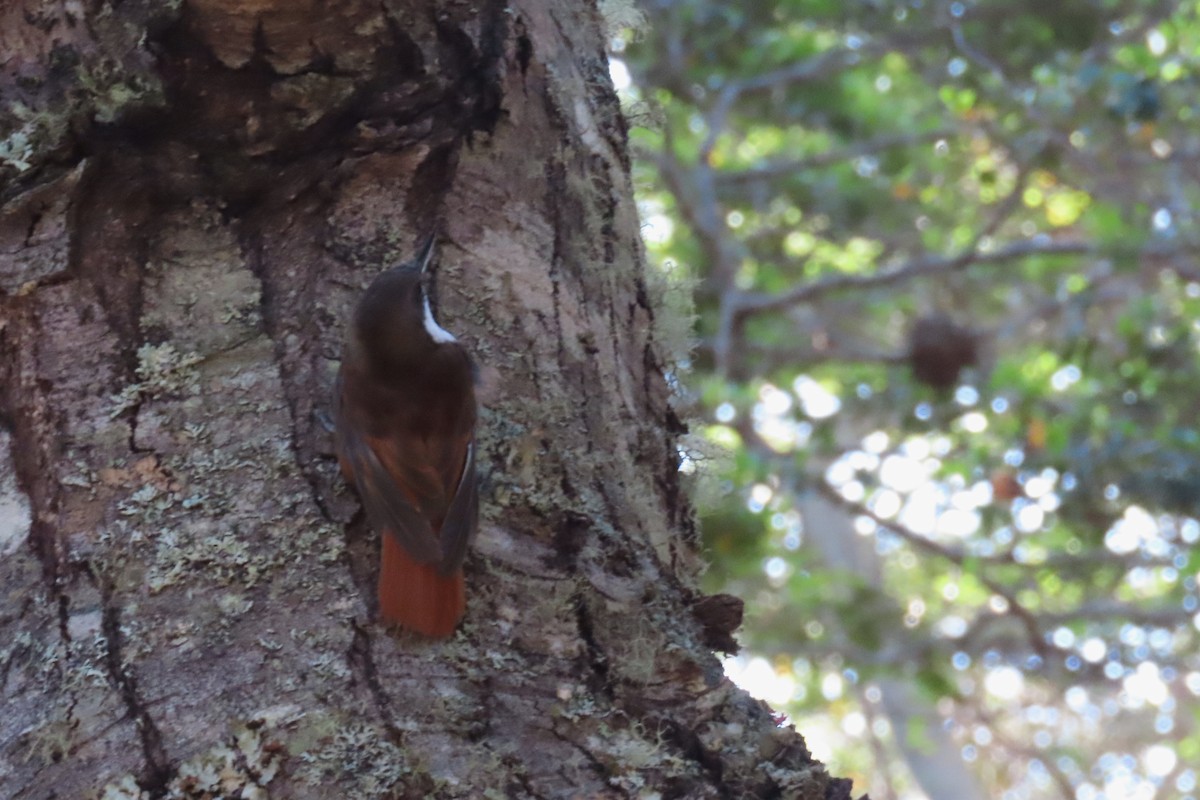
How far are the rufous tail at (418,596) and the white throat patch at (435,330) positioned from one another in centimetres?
40

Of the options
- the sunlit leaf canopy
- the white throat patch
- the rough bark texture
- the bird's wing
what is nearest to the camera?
the rough bark texture

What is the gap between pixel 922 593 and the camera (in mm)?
11969

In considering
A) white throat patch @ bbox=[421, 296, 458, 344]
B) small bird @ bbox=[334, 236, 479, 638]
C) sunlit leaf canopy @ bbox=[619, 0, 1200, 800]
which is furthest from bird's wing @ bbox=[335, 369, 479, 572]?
sunlit leaf canopy @ bbox=[619, 0, 1200, 800]

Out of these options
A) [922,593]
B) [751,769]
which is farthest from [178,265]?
[922,593]

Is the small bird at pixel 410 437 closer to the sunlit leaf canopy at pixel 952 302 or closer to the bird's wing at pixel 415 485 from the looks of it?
the bird's wing at pixel 415 485

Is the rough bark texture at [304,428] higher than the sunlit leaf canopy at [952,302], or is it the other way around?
the rough bark texture at [304,428]

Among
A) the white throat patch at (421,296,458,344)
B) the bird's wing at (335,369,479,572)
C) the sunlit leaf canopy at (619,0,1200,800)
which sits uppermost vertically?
the white throat patch at (421,296,458,344)

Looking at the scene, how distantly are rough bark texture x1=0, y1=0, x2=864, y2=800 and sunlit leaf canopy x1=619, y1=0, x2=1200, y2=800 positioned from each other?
3.30 m

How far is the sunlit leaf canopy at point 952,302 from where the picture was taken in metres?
6.46

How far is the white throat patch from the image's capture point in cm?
202

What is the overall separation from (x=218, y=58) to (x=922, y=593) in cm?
1081

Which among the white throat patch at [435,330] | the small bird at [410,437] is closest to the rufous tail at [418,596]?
the small bird at [410,437]

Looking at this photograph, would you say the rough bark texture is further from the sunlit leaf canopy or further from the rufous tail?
the sunlit leaf canopy

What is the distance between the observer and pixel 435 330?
2027 mm
